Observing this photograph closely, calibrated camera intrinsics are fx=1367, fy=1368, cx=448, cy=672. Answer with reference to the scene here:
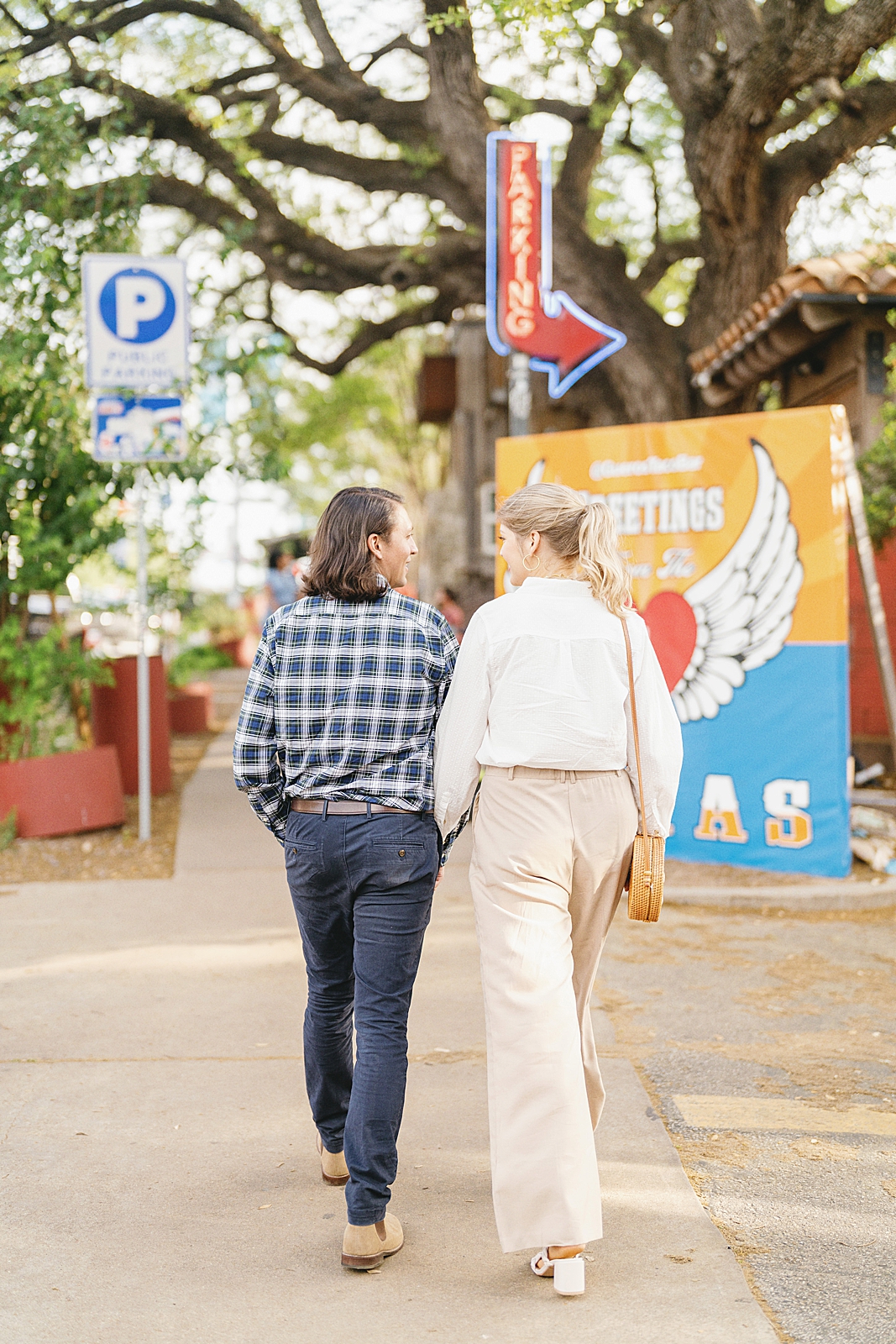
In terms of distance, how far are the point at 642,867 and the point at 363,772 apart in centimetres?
69

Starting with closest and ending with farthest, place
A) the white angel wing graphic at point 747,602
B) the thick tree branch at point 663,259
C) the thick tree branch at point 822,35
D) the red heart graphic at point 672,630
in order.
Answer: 1. the white angel wing graphic at point 747,602
2. the red heart graphic at point 672,630
3. the thick tree branch at point 822,35
4. the thick tree branch at point 663,259

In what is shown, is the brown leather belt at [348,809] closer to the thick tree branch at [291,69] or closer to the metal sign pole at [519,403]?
the metal sign pole at [519,403]

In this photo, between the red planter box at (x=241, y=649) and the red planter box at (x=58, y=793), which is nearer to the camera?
the red planter box at (x=58, y=793)

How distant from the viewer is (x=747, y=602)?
730 cm

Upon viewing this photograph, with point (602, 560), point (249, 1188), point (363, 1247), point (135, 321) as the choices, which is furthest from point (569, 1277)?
point (135, 321)

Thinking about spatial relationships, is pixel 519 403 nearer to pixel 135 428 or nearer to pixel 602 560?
pixel 135 428

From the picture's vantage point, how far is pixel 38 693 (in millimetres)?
8328

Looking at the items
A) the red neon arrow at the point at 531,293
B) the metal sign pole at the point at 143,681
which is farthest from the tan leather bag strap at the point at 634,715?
the red neon arrow at the point at 531,293

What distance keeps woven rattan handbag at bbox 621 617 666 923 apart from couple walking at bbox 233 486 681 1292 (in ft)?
0.07

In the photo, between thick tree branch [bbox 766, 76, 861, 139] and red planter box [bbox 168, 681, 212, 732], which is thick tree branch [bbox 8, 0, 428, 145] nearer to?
thick tree branch [bbox 766, 76, 861, 139]

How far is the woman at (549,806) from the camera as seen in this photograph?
2.99m

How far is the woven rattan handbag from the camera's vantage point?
319cm

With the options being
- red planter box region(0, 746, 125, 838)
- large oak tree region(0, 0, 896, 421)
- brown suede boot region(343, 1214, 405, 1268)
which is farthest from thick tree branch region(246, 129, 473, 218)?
brown suede boot region(343, 1214, 405, 1268)

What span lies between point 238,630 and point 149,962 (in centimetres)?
2346
